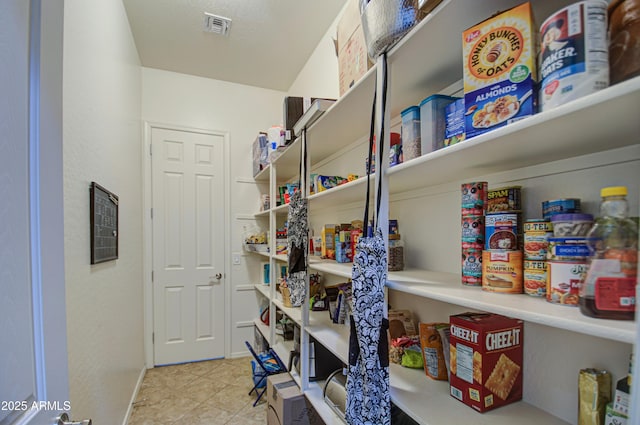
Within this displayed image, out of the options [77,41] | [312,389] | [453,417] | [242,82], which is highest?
[242,82]

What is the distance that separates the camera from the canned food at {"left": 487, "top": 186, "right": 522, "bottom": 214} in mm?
858

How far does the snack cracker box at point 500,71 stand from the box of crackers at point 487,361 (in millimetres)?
584

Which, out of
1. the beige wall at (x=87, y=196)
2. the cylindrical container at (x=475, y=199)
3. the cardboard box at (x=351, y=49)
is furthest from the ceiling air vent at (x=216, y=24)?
the cylindrical container at (x=475, y=199)

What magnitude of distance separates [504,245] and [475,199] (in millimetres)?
176

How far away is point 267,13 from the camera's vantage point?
7.60ft

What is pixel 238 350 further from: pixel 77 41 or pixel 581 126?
pixel 581 126

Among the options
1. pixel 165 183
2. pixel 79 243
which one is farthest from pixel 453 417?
pixel 165 183

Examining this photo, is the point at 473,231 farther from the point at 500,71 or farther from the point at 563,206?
the point at 500,71

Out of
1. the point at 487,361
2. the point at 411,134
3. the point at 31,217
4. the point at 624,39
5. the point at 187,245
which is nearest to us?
the point at 624,39

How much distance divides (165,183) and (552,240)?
3.39 meters

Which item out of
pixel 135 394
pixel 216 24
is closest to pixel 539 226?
pixel 216 24

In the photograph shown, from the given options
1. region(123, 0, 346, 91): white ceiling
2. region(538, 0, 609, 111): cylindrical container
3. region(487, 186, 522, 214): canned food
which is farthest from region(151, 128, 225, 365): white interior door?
region(538, 0, 609, 111): cylindrical container

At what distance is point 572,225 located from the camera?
25.5 inches

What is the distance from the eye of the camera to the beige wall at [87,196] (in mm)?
1257
